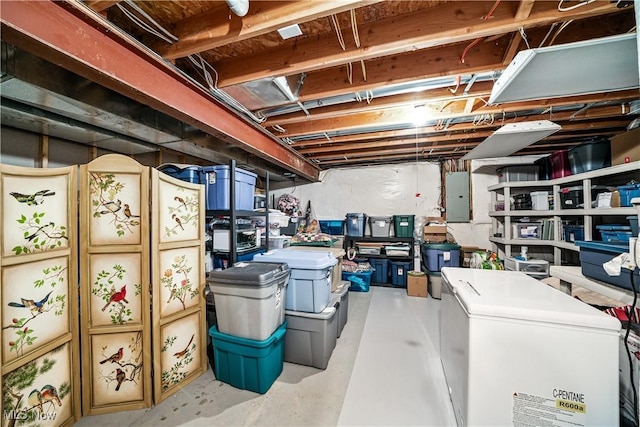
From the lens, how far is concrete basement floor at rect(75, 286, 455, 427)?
1526 mm

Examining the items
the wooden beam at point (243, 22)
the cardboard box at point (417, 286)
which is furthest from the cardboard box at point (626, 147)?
the wooden beam at point (243, 22)

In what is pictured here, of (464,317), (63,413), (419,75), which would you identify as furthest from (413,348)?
(63,413)

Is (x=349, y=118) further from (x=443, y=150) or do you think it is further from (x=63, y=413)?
(x=63, y=413)

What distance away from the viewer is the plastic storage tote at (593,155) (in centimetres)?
276

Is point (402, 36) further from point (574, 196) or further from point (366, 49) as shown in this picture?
point (574, 196)

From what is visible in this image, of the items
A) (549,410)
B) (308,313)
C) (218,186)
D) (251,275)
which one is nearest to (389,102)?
(218,186)

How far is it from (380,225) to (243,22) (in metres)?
3.75

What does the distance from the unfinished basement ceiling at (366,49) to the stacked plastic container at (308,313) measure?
1517 mm

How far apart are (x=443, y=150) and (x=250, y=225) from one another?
11.4 ft

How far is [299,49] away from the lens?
164cm

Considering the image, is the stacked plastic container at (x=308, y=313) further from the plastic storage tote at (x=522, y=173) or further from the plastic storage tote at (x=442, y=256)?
the plastic storage tote at (x=522, y=173)

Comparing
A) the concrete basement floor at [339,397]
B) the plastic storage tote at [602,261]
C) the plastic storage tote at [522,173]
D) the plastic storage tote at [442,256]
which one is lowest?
the concrete basement floor at [339,397]

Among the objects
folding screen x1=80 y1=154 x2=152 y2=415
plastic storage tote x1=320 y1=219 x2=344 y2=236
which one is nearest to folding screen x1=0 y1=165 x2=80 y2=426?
folding screen x1=80 y1=154 x2=152 y2=415

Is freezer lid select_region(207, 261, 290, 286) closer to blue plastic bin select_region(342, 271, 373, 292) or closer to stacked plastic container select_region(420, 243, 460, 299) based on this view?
blue plastic bin select_region(342, 271, 373, 292)
